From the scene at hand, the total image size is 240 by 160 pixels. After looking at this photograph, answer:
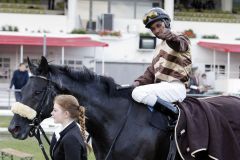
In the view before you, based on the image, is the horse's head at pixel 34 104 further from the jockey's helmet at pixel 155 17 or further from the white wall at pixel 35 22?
the white wall at pixel 35 22

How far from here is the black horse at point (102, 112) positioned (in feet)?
19.2

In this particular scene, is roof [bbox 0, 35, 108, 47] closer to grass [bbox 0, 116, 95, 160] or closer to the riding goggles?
grass [bbox 0, 116, 95, 160]

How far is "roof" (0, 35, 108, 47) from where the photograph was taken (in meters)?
26.9

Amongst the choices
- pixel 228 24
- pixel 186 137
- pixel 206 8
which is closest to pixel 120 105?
pixel 186 137

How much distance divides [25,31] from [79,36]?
8.50ft

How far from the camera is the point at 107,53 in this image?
29344mm

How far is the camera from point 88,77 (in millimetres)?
6172

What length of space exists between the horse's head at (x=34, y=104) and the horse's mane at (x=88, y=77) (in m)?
0.15

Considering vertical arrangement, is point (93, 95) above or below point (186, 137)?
above

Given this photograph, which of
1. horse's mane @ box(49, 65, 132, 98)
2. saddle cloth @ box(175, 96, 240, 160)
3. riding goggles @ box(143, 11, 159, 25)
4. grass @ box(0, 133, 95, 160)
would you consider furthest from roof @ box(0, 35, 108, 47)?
riding goggles @ box(143, 11, 159, 25)

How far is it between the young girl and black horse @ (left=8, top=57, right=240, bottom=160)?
653mm

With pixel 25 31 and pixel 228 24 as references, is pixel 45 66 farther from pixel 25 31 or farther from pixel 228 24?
pixel 228 24

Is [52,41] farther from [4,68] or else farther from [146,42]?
[146,42]

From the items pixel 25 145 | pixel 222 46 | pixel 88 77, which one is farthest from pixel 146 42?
pixel 88 77
